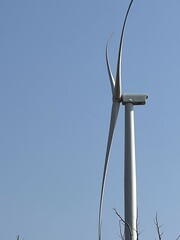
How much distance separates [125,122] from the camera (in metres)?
25.8

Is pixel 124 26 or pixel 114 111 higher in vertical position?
pixel 124 26

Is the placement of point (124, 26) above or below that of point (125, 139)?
above

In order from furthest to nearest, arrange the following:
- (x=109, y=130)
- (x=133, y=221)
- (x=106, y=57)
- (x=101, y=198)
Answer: (x=106, y=57), (x=109, y=130), (x=101, y=198), (x=133, y=221)

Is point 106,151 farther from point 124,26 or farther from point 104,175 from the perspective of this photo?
point 124,26

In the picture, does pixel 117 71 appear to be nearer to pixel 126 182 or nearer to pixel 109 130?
pixel 109 130

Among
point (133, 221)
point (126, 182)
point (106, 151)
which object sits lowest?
point (133, 221)

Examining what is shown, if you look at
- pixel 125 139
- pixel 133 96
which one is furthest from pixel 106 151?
pixel 133 96

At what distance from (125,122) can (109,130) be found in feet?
2.92

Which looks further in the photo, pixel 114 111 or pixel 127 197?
pixel 114 111

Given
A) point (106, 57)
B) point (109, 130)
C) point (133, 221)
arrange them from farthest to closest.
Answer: point (106, 57) < point (109, 130) < point (133, 221)

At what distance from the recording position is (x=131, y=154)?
24500 millimetres

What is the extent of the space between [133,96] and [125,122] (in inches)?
59.0

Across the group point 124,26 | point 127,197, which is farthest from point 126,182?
point 124,26

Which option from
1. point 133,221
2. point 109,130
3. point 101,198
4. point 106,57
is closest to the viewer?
point 133,221
